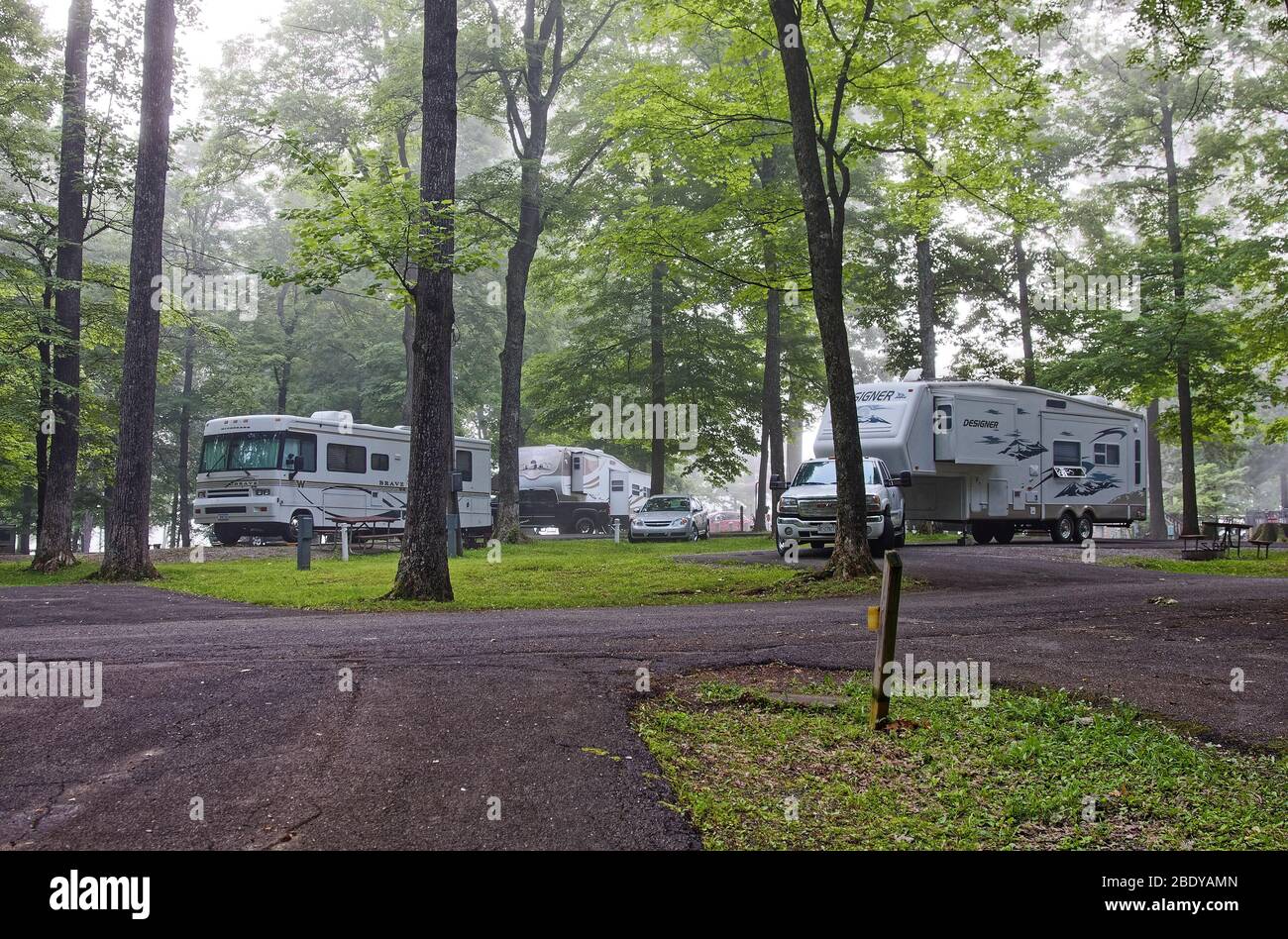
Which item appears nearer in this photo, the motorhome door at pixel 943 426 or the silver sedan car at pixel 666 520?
the motorhome door at pixel 943 426

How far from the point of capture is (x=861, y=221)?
100 feet

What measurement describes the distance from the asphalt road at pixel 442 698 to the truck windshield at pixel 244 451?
482 inches

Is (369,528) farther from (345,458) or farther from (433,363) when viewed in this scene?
(433,363)

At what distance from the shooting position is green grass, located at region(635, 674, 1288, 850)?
3.99 m

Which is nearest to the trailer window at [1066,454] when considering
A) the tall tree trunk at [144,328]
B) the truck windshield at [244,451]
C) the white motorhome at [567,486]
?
the white motorhome at [567,486]

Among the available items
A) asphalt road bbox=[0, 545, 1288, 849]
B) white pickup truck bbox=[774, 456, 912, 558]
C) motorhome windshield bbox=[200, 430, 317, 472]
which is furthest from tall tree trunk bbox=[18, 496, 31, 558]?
white pickup truck bbox=[774, 456, 912, 558]

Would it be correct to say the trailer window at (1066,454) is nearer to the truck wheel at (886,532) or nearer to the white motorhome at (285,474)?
the truck wheel at (886,532)

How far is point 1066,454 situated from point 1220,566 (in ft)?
21.3

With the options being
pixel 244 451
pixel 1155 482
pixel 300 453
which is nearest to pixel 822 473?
pixel 300 453

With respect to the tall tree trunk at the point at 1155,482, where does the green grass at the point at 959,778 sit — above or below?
below

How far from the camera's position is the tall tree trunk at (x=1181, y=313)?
2700 cm

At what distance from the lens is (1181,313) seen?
25188 mm

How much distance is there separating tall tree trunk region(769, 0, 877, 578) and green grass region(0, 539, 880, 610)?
0.86 metres
